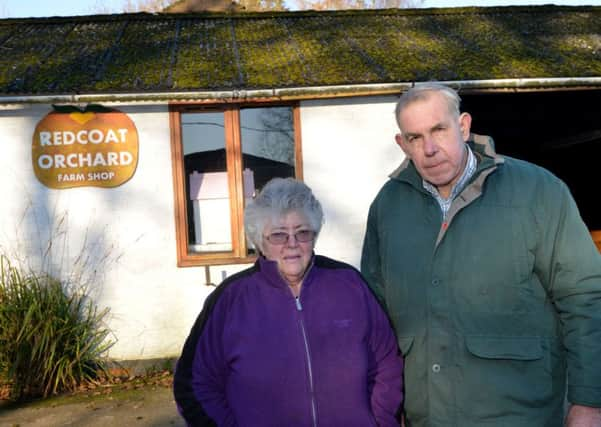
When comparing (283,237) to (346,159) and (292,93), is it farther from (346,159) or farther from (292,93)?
(346,159)

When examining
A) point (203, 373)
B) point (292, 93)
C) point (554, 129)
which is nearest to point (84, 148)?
point (292, 93)

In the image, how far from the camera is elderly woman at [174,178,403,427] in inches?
81.7

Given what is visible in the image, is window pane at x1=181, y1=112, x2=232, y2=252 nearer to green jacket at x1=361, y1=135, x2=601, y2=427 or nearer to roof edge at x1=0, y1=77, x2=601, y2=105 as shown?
roof edge at x1=0, y1=77, x2=601, y2=105

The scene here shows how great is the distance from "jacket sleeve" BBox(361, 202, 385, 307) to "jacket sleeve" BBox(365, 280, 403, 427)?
0.44 ft

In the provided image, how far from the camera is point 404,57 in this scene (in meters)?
6.80

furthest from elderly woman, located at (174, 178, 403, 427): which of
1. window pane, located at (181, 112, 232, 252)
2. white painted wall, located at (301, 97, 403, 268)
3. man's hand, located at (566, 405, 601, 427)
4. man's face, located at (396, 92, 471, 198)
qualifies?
window pane, located at (181, 112, 232, 252)

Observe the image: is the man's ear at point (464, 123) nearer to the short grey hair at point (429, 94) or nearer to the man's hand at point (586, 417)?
the short grey hair at point (429, 94)

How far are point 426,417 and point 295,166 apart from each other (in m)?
4.40

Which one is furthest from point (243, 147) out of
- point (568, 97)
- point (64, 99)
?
point (568, 97)

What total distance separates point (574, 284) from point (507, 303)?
221 millimetres

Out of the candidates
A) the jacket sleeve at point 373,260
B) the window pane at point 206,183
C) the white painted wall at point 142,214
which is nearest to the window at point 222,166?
the window pane at point 206,183

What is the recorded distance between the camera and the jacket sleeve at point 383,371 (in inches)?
86.0

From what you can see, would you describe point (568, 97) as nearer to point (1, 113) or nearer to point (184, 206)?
point (184, 206)

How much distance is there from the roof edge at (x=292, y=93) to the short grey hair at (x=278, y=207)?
3.67 metres
